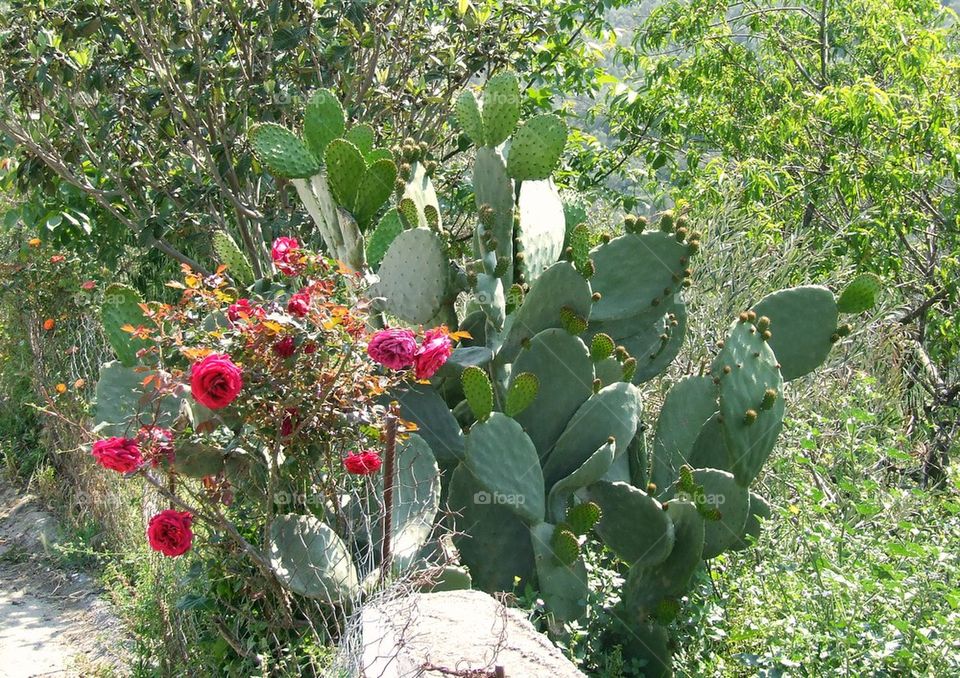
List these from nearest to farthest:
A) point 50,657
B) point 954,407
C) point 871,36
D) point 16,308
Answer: point 50,657 → point 16,308 → point 954,407 → point 871,36

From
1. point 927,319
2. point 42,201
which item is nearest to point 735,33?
point 927,319

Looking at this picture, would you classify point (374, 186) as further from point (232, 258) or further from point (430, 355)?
point (430, 355)

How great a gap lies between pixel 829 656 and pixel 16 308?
4.81 metres

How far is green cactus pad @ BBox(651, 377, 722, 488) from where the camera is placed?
12.2 ft

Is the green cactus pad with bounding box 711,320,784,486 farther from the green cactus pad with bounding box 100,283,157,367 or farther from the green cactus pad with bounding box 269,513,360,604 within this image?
the green cactus pad with bounding box 100,283,157,367

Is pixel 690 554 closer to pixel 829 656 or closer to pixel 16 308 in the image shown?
pixel 829 656

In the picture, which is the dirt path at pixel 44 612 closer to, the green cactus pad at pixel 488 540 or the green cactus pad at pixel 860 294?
the green cactus pad at pixel 488 540

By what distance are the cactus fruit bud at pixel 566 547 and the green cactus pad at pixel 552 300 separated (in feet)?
2.26

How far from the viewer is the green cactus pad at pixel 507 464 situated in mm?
3309

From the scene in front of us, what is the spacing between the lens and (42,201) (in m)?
5.59

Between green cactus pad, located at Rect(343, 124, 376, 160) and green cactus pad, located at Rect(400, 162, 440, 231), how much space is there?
0.60 feet

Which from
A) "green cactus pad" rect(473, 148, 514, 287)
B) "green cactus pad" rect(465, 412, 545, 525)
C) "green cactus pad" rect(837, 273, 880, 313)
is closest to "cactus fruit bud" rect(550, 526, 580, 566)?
"green cactus pad" rect(465, 412, 545, 525)

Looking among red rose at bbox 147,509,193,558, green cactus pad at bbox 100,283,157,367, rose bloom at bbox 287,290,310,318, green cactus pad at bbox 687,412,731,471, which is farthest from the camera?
green cactus pad at bbox 687,412,731,471

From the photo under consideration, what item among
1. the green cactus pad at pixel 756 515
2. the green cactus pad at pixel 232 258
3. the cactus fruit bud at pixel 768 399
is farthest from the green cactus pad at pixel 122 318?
the green cactus pad at pixel 756 515
